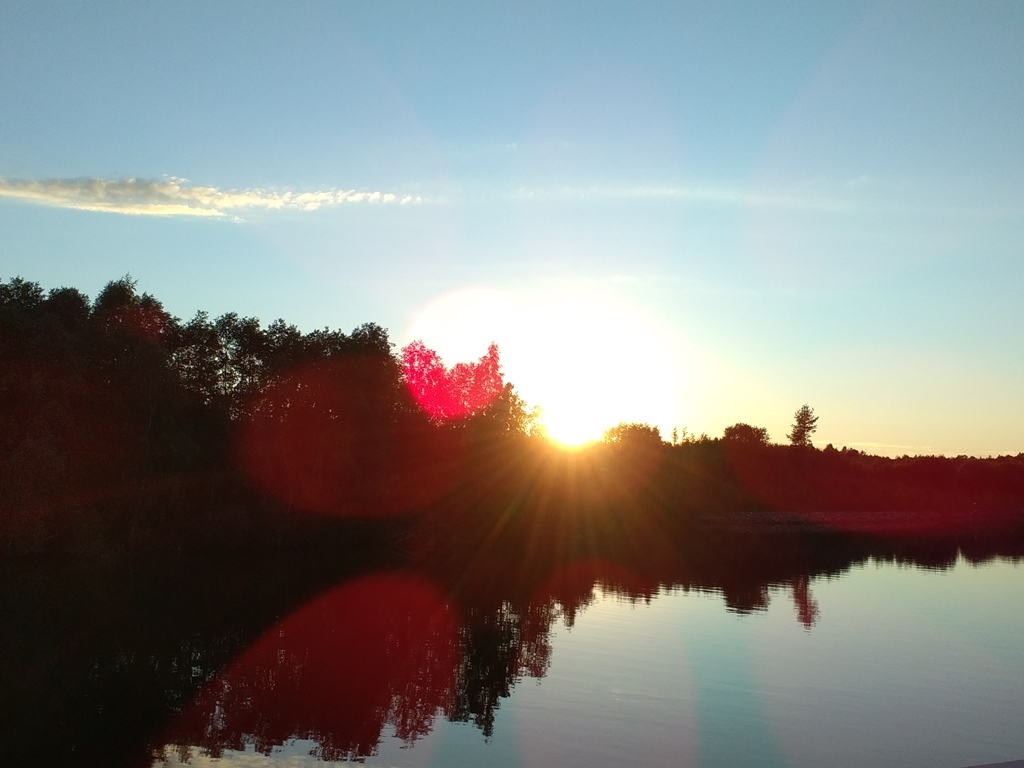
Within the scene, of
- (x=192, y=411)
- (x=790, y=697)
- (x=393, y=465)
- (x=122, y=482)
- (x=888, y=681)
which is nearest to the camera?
(x=790, y=697)

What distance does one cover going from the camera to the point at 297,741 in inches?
918

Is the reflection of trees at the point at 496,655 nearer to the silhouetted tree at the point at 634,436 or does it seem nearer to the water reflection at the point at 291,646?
the water reflection at the point at 291,646

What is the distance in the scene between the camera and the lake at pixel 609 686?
2406 centimetres

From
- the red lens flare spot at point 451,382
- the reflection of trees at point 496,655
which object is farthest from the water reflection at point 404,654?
the red lens flare spot at point 451,382

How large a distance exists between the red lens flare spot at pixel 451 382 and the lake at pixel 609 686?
51.1 meters

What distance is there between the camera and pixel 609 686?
31641mm

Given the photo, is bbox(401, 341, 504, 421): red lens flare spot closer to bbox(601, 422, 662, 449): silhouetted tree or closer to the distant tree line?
the distant tree line

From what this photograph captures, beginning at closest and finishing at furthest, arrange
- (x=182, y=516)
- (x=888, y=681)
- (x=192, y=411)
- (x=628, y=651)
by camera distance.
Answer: (x=888, y=681) < (x=628, y=651) < (x=182, y=516) < (x=192, y=411)

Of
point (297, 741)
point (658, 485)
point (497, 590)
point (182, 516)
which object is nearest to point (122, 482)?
point (182, 516)

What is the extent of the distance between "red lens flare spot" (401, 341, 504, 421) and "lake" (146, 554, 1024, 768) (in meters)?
51.1

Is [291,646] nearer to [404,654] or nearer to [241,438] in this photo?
[404,654]

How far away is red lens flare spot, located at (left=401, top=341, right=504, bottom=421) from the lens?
107 m

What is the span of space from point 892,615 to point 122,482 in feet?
175

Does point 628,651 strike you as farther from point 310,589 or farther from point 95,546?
point 95,546
